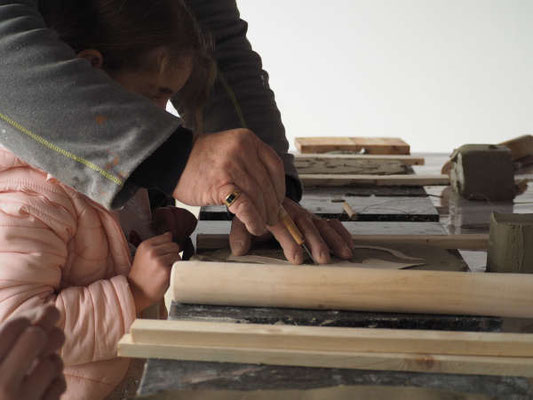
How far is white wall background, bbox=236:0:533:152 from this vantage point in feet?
24.0

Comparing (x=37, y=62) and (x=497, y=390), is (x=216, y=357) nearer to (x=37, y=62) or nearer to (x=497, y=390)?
(x=497, y=390)

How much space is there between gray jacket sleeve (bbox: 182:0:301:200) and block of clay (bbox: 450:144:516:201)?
2.74ft

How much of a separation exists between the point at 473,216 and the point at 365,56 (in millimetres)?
5527

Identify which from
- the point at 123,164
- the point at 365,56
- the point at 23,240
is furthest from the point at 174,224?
the point at 365,56

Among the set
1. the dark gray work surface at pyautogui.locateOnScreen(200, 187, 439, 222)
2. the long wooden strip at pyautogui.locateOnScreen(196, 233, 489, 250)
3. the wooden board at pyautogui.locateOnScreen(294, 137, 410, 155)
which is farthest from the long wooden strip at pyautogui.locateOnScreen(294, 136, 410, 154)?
the long wooden strip at pyautogui.locateOnScreen(196, 233, 489, 250)

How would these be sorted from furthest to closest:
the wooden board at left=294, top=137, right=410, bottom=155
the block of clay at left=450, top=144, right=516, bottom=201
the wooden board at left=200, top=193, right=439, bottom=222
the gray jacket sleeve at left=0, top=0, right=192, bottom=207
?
the wooden board at left=294, top=137, right=410, bottom=155 → the block of clay at left=450, top=144, right=516, bottom=201 → the wooden board at left=200, top=193, right=439, bottom=222 → the gray jacket sleeve at left=0, top=0, right=192, bottom=207

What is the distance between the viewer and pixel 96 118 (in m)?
1.10

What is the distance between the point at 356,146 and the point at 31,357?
8.84 ft

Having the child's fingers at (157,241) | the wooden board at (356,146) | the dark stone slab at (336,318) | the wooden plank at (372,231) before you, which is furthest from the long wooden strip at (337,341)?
the wooden board at (356,146)

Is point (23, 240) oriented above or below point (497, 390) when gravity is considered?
above

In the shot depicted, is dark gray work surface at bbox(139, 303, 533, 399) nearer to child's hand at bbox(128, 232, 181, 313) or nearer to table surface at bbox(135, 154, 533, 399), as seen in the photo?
table surface at bbox(135, 154, 533, 399)

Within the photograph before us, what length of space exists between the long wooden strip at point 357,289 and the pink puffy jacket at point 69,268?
224mm

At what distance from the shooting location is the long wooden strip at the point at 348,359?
1001 millimetres

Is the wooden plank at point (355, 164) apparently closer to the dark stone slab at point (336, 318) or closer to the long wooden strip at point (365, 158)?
the long wooden strip at point (365, 158)
